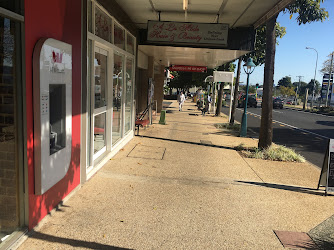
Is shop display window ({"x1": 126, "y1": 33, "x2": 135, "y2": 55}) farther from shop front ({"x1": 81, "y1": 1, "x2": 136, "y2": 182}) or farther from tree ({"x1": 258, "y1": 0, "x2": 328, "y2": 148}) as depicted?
tree ({"x1": 258, "y1": 0, "x2": 328, "y2": 148})

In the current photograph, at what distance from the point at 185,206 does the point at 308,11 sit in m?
8.97

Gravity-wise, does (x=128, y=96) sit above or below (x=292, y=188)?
above

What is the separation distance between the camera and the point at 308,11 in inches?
403

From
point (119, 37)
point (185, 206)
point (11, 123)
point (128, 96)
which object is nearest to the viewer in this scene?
point (11, 123)

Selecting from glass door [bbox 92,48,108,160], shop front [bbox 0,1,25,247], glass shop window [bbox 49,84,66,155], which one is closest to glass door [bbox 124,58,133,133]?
glass door [bbox 92,48,108,160]

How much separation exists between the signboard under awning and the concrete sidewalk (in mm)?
3065

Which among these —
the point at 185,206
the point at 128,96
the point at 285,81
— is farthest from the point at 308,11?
the point at 285,81

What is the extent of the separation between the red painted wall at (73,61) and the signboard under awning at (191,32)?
3.41m

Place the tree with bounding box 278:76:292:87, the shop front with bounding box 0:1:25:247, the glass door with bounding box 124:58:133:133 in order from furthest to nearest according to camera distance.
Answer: the tree with bounding box 278:76:292:87 → the glass door with bounding box 124:58:133:133 → the shop front with bounding box 0:1:25:247

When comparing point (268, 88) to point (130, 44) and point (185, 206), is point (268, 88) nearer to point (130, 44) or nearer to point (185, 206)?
point (130, 44)

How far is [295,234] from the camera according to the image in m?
3.89

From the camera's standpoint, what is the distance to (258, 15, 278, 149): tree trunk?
28.0 ft

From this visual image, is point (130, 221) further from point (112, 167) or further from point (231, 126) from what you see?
point (231, 126)

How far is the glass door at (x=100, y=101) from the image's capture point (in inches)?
232
